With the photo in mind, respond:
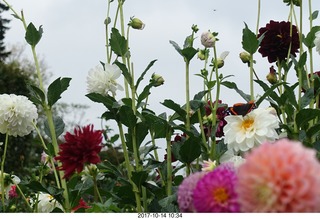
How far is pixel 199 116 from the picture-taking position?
1.54 meters

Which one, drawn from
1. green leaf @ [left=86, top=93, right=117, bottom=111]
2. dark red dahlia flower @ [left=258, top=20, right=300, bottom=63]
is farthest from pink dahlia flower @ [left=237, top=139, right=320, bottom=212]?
dark red dahlia flower @ [left=258, top=20, right=300, bottom=63]

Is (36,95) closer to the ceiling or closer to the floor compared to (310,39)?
closer to the floor

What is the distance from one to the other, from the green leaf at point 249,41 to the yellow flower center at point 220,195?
1.12 meters

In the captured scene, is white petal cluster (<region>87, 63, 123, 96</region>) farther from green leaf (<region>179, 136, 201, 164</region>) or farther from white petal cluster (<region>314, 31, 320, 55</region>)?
white petal cluster (<region>314, 31, 320, 55</region>)

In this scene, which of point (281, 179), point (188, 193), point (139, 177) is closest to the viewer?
point (281, 179)

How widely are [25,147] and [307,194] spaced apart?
9914 millimetres

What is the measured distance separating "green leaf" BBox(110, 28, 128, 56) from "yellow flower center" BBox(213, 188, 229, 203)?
3.62ft

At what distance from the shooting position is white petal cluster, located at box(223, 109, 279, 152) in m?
1.22

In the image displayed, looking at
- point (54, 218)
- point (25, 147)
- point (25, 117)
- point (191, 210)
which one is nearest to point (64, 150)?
point (54, 218)

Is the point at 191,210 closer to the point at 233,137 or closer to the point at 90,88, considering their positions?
the point at 233,137

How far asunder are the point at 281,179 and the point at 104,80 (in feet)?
3.77

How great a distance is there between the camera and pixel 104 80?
60.1 inches

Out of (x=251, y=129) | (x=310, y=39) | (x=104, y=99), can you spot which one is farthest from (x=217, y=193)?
(x=310, y=39)

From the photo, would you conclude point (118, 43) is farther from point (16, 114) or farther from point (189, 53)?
point (16, 114)
